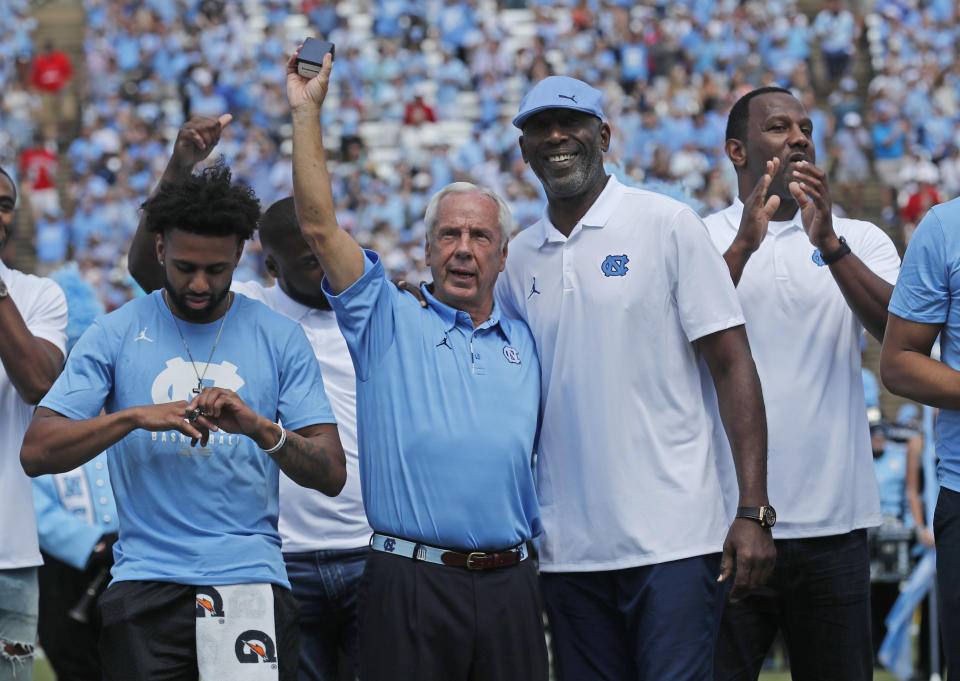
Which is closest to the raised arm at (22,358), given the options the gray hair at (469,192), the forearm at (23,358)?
the forearm at (23,358)

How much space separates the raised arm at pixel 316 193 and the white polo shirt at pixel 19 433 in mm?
1148

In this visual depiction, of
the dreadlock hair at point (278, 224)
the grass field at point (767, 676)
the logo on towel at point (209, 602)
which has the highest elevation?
the dreadlock hair at point (278, 224)

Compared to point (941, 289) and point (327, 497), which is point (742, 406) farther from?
point (327, 497)

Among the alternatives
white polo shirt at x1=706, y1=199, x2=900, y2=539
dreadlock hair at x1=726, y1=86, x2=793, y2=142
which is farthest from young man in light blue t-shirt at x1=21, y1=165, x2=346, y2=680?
dreadlock hair at x1=726, y1=86, x2=793, y2=142

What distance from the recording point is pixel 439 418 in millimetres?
3936

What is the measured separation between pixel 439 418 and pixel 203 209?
897mm

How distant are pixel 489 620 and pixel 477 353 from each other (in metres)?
0.78

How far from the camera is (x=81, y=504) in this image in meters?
6.22

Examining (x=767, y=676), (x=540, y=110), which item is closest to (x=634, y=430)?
(x=540, y=110)

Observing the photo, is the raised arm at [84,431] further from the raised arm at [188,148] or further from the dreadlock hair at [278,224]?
the dreadlock hair at [278,224]

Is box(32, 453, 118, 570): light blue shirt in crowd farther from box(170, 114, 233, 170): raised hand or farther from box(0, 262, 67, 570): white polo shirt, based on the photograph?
box(170, 114, 233, 170): raised hand

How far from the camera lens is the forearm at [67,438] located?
11.6 ft

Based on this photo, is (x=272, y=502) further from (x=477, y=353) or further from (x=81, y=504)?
(x=81, y=504)

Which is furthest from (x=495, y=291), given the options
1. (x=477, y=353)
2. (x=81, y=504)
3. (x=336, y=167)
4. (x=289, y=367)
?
(x=336, y=167)
